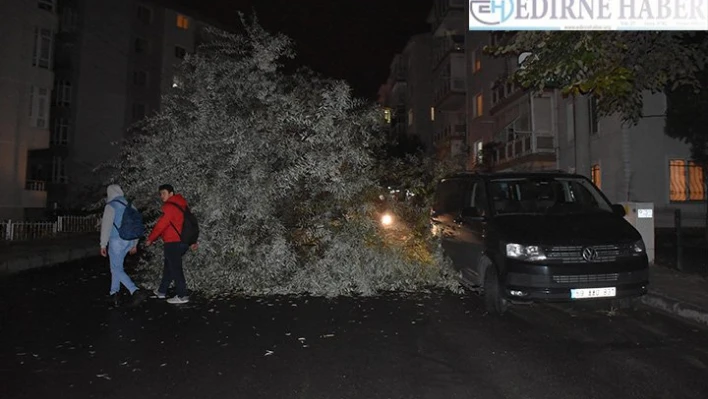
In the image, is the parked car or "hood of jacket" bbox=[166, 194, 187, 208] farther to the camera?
"hood of jacket" bbox=[166, 194, 187, 208]

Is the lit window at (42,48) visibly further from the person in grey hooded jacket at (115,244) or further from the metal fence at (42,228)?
the person in grey hooded jacket at (115,244)

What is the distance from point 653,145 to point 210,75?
16793mm

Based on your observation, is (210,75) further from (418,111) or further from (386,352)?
(418,111)

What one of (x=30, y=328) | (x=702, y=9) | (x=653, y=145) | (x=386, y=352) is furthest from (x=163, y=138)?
(x=653, y=145)

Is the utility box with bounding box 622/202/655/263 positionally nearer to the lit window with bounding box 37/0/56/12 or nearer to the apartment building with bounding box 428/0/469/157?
the apartment building with bounding box 428/0/469/157

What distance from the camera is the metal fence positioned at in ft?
58.8

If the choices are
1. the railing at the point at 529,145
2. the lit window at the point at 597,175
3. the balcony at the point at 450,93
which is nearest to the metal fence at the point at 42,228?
the lit window at the point at 597,175

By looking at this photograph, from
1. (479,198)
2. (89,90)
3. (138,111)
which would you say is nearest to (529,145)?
(479,198)

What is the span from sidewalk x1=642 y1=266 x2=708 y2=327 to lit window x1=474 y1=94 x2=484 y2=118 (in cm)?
2603

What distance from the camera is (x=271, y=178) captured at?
9.36 metres

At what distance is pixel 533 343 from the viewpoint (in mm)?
5883

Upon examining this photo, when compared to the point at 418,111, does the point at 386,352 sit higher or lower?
lower

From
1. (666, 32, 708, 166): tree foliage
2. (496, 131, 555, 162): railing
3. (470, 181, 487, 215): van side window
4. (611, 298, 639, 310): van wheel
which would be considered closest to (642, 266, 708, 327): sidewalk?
(611, 298, 639, 310): van wheel

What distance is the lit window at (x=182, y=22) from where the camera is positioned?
42.7 meters
